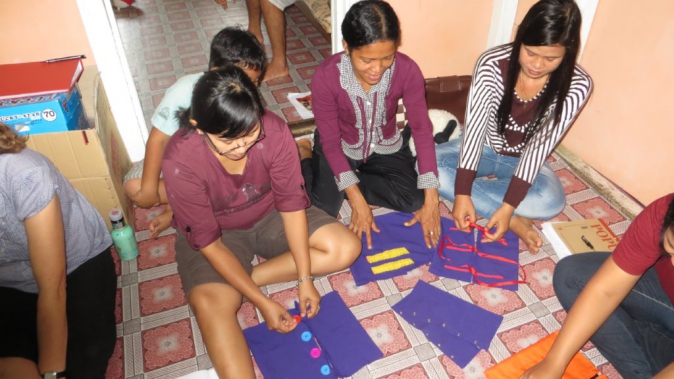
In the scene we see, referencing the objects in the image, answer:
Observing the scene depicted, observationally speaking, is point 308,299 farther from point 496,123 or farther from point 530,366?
point 496,123

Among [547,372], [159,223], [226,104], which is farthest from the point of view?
[159,223]

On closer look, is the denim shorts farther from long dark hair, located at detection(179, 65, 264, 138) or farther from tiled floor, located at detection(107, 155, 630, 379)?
long dark hair, located at detection(179, 65, 264, 138)

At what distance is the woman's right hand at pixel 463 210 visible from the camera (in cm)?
185

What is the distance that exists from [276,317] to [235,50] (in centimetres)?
90

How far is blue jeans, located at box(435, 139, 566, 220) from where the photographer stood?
190cm

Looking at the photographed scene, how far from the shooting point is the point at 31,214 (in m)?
1.22

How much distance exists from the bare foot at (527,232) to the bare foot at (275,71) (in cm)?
173

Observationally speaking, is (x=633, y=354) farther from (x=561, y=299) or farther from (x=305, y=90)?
(x=305, y=90)

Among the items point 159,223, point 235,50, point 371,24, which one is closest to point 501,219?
point 371,24

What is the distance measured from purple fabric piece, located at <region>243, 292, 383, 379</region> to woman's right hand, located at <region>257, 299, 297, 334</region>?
0.05 m

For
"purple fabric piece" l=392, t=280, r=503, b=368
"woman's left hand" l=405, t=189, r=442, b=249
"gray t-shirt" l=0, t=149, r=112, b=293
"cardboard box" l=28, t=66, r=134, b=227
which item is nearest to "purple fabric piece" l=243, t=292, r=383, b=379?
"purple fabric piece" l=392, t=280, r=503, b=368

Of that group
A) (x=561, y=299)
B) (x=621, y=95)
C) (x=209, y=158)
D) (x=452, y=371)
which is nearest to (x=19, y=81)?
(x=209, y=158)

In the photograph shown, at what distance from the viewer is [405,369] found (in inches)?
58.4

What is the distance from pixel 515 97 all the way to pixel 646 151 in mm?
669
